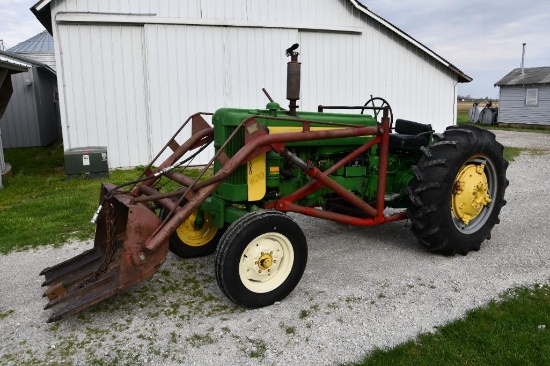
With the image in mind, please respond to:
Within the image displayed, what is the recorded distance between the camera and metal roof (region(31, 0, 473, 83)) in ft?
31.8

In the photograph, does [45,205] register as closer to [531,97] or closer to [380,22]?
[380,22]

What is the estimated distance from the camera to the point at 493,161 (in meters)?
5.07

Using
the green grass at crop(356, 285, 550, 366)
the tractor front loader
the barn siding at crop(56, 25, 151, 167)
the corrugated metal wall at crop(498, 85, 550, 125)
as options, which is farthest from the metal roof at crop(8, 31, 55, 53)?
the green grass at crop(356, 285, 550, 366)

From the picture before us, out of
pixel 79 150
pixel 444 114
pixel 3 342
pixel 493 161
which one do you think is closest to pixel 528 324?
pixel 493 161

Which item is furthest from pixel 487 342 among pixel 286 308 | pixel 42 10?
pixel 42 10

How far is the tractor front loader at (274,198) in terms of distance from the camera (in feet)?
11.8

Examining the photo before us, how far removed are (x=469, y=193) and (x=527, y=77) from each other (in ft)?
80.1

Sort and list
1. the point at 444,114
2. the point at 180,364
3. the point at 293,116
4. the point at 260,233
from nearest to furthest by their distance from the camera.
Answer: the point at 180,364
the point at 260,233
the point at 293,116
the point at 444,114

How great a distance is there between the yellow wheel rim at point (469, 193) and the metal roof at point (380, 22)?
8161mm

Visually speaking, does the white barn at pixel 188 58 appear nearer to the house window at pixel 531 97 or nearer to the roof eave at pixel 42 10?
the roof eave at pixel 42 10

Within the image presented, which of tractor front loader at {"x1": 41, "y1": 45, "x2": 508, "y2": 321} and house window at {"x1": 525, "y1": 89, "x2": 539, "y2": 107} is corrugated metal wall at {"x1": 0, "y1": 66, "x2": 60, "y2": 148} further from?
house window at {"x1": 525, "y1": 89, "x2": 539, "y2": 107}

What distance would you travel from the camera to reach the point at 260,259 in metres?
3.73

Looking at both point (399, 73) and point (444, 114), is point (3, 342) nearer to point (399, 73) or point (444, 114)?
point (399, 73)

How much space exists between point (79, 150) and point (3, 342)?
6962mm
